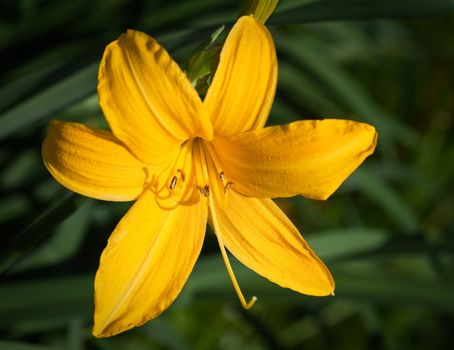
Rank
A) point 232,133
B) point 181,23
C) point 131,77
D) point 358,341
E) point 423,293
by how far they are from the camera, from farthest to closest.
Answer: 1. point 358,341
2. point 181,23
3. point 423,293
4. point 232,133
5. point 131,77

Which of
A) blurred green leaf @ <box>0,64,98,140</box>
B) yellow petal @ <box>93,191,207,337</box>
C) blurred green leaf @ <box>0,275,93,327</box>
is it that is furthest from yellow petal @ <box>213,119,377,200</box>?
blurred green leaf @ <box>0,275,93,327</box>

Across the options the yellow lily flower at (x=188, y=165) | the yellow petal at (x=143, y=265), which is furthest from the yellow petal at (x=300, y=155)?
the yellow petal at (x=143, y=265)

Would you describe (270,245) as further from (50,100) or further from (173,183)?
(50,100)

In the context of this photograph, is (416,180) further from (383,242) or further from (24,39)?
(24,39)

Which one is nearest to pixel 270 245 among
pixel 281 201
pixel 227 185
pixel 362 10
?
pixel 227 185

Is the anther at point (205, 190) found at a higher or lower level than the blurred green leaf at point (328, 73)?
higher

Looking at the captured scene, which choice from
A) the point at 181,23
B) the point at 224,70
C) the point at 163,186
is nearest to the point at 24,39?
the point at 181,23

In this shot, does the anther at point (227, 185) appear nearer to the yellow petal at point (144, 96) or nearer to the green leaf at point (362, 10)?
the yellow petal at point (144, 96)
